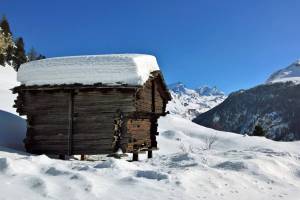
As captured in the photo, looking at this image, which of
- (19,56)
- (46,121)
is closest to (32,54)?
(19,56)

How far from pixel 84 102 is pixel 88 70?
58.2 inches

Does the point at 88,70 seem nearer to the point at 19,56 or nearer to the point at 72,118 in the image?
the point at 72,118

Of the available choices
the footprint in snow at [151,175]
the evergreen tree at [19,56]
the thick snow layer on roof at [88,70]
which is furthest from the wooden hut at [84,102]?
the evergreen tree at [19,56]

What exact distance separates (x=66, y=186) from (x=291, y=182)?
7163 millimetres

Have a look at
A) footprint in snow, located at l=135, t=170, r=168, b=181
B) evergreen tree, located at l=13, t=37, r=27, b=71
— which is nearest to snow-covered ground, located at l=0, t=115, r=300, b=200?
footprint in snow, located at l=135, t=170, r=168, b=181

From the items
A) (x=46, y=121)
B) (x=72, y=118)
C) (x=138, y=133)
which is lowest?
(x=138, y=133)

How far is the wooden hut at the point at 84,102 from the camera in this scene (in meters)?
20.0

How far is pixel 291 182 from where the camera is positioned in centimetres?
1370

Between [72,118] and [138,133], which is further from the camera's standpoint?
[138,133]

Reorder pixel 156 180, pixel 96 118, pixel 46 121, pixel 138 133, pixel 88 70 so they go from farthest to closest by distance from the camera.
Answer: pixel 138 133, pixel 46 121, pixel 96 118, pixel 88 70, pixel 156 180

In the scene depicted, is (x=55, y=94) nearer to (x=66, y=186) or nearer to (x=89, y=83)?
→ (x=89, y=83)

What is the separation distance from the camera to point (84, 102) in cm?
2056

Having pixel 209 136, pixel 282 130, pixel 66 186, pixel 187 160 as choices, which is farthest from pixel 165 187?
pixel 282 130

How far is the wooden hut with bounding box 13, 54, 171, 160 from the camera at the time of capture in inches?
788
